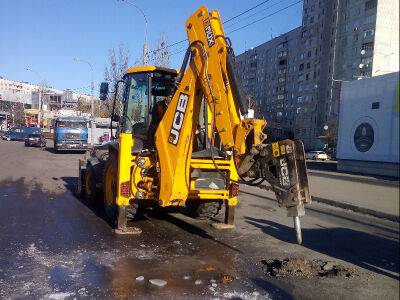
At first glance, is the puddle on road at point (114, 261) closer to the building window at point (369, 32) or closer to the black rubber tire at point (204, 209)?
the black rubber tire at point (204, 209)

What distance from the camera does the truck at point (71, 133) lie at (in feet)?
111

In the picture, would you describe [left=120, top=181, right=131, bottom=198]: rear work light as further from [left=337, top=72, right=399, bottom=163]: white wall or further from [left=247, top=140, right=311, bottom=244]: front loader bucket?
[left=337, top=72, right=399, bottom=163]: white wall

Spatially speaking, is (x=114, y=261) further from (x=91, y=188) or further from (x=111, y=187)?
(x=91, y=188)

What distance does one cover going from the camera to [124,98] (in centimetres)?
Result: 891

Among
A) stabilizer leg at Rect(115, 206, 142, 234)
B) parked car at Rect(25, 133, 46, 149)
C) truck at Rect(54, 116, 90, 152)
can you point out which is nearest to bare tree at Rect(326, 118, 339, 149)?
stabilizer leg at Rect(115, 206, 142, 234)

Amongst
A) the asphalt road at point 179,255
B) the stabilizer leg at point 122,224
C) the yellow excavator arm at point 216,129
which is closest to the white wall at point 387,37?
the asphalt road at point 179,255

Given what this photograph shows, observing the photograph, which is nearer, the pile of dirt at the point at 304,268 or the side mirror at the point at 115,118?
the pile of dirt at the point at 304,268

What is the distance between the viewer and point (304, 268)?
19.0 ft

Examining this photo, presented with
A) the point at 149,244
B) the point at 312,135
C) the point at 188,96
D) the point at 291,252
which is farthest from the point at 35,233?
the point at 312,135

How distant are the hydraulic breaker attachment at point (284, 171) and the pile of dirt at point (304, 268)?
1.41 m

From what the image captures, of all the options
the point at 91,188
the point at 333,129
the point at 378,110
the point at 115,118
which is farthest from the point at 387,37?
the point at 91,188

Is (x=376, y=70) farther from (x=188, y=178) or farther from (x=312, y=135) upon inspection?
(x=312, y=135)

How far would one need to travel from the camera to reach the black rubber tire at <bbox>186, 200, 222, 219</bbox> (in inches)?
357

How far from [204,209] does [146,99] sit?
2.68 meters
